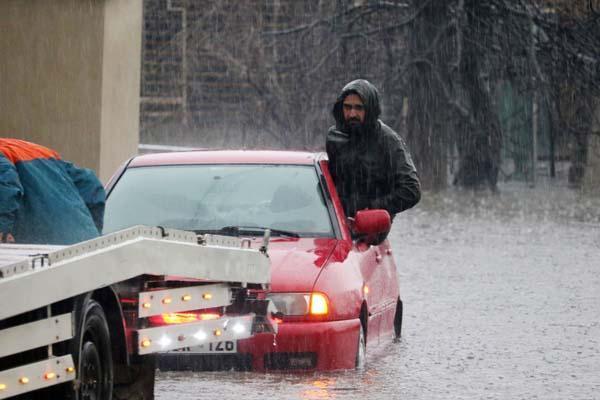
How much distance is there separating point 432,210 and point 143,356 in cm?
2385

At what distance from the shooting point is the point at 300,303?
30.2ft

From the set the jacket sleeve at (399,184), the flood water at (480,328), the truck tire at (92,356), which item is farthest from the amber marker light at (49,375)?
the jacket sleeve at (399,184)

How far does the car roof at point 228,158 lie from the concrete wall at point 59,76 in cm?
733

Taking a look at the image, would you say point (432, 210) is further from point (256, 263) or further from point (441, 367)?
point (256, 263)

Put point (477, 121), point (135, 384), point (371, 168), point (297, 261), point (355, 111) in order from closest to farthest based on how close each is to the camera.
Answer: point (135, 384) < point (297, 261) < point (371, 168) < point (355, 111) < point (477, 121)

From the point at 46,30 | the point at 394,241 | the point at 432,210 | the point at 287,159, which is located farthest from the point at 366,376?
the point at 432,210

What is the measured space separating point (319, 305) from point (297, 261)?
37cm

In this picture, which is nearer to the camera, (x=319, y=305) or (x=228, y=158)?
(x=319, y=305)

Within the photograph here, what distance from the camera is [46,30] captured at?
18.4 m

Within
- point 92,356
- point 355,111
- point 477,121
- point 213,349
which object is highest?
point 355,111

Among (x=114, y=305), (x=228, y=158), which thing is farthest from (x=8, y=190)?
(x=228, y=158)

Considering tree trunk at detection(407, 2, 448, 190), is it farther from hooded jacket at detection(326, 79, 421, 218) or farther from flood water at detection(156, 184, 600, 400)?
hooded jacket at detection(326, 79, 421, 218)

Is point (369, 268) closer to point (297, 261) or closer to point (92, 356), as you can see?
point (297, 261)

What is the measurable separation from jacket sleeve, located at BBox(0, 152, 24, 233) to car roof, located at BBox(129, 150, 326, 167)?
11.4ft
